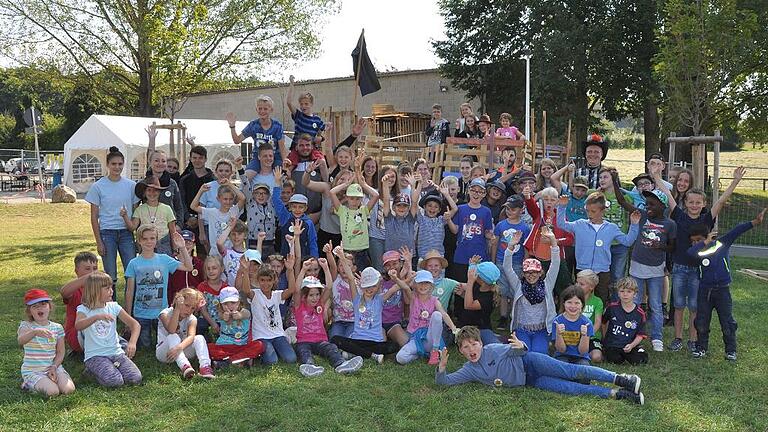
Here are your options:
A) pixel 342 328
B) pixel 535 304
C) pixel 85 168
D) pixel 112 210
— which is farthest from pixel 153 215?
pixel 85 168

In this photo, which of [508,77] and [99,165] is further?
[99,165]

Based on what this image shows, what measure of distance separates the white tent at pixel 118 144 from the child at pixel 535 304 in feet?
58.8

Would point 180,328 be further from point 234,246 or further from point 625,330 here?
point 625,330

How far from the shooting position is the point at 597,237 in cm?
675

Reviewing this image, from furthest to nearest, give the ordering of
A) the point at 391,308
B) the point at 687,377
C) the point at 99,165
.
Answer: the point at 99,165 → the point at 391,308 → the point at 687,377

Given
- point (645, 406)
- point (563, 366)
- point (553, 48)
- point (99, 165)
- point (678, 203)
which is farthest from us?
point (99, 165)

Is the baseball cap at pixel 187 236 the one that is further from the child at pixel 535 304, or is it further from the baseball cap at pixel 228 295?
the child at pixel 535 304

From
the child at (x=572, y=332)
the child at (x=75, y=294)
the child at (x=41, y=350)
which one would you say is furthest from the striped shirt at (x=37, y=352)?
the child at (x=572, y=332)

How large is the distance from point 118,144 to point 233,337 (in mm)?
18651

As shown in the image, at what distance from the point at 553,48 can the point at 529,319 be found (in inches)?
620

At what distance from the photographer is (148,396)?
5.21 meters

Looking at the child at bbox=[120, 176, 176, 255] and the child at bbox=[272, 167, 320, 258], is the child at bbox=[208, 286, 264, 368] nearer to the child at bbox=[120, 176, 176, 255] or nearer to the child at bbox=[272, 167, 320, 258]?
the child at bbox=[272, 167, 320, 258]

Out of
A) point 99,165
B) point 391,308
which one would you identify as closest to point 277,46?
point 99,165

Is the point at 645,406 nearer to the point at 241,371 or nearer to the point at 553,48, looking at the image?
the point at 241,371
